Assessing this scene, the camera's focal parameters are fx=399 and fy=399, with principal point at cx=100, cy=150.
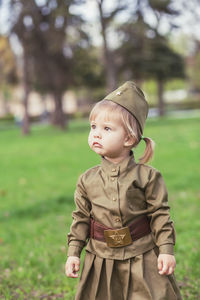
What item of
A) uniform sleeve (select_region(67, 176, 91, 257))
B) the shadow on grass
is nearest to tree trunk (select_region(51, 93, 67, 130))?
the shadow on grass

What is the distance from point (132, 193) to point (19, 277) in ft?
6.97

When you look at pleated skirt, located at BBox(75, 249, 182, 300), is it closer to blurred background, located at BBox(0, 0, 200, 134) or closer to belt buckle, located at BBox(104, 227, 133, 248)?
belt buckle, located at BBox(104, 227, 133, 248)

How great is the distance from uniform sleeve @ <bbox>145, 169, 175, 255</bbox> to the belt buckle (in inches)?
6.4

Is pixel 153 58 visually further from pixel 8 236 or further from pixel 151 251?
pixel 151 251

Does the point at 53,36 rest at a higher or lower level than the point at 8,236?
higher

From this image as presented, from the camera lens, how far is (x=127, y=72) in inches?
1244

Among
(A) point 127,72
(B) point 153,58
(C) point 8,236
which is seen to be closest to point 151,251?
(C) point 8,236

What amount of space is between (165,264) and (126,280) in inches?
10.2

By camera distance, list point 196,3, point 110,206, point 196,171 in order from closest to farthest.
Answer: point 110,206
point 196,171
point 196,3

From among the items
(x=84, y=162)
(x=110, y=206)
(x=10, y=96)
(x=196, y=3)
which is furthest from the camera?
(x=10, y=96)

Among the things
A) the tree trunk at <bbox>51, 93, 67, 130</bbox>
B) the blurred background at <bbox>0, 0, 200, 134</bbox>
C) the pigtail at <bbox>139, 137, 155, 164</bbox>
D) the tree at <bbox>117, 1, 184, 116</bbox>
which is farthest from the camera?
the tree at <bbox>117, 1, 184, 116</bbox>

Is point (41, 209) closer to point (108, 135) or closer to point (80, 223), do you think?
point (80, 223)

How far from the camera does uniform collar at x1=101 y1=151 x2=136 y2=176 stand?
2285mm

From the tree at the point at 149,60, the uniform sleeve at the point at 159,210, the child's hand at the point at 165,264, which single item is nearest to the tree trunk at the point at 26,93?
the tree at the point at 149,60
